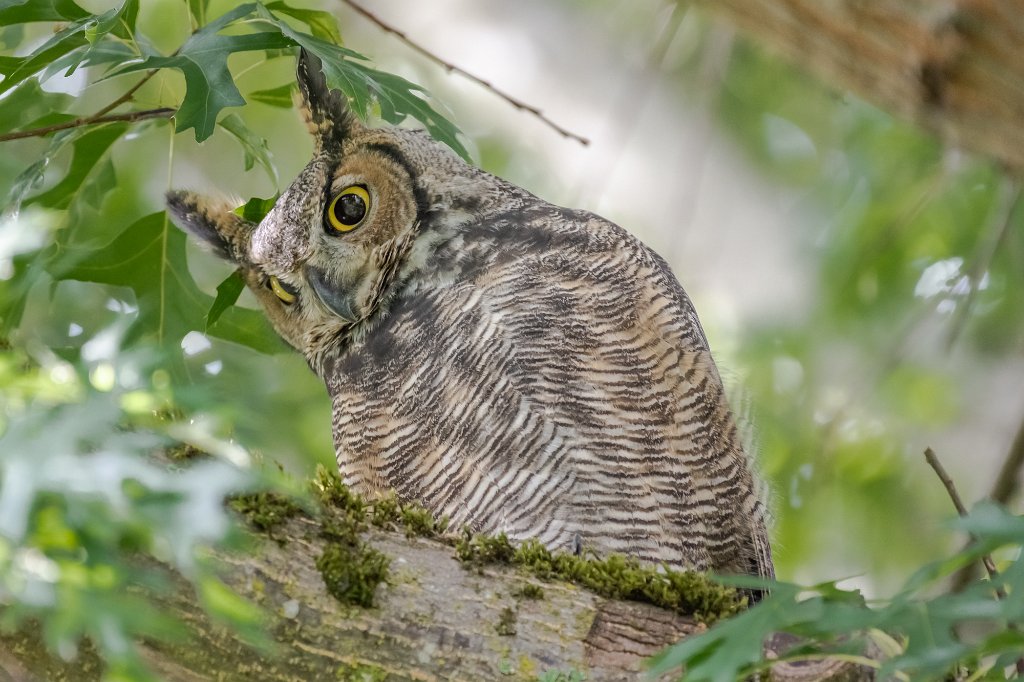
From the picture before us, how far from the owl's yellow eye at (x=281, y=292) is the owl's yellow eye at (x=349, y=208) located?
0.73 ft

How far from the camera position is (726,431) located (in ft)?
7.31

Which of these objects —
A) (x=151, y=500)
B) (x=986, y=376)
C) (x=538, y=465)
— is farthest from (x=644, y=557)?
(x=986, y=376)

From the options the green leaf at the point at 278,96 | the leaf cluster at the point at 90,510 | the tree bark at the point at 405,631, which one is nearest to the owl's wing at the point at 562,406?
the tree bark at the point at 405,631

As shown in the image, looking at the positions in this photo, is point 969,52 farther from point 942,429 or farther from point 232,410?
point 942,429

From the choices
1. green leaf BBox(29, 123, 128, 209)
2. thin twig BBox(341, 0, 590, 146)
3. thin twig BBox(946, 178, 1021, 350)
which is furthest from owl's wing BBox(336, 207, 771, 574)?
→ thin twig BBox(946, 178, 1021, 350)

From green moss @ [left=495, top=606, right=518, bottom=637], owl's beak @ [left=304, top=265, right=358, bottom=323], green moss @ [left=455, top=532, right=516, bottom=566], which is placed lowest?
green moss @ [left=495, top=606, right=518, bottom=637]

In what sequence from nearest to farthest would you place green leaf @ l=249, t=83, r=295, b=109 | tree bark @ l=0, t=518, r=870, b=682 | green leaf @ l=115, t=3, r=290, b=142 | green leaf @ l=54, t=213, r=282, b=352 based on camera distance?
tree bark @ l=0, t=518, r=870, b=682, green leaf @ l=115, t=3, r=290, b=142, green leaf @ l=54, t=213, r=282, b=352, green leaf @ l=249, t=83, r=295, b=109

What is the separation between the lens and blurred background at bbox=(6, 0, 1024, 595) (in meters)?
3.95

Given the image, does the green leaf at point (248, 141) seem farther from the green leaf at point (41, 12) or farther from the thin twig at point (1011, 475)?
the thin twig at point (1011, 475)

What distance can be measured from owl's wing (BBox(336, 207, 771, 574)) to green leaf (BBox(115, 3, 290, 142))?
0.62m

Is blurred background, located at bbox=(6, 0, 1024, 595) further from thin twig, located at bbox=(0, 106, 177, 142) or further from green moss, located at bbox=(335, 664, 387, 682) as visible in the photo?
green moss, located at bbox=(335, 664, 387, 682)

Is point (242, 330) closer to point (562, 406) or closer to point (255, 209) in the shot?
point (255, 209)

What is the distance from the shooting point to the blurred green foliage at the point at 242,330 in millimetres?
1005

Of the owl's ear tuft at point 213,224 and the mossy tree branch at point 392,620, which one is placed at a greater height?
the owl's ear tuft at point 213,224
